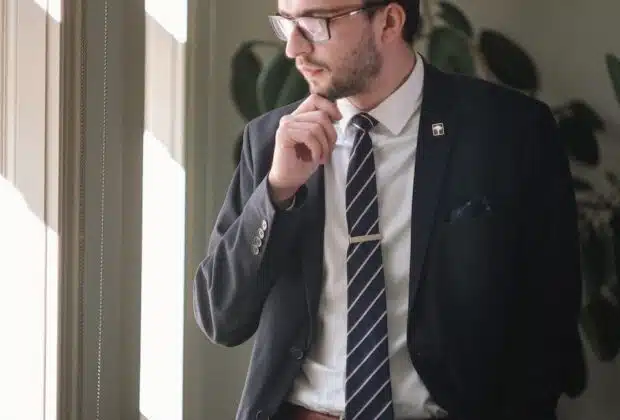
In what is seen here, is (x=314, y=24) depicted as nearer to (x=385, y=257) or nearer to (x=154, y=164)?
(x=385, y=257)

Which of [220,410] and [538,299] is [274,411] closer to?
[538,299]

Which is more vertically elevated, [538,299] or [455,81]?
[455,81]

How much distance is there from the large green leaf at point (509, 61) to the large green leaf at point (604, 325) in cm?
49

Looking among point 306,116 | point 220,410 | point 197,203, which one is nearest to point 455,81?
point 306,116

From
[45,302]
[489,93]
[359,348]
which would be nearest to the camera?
[359,348]

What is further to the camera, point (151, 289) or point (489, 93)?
point (151, 289)

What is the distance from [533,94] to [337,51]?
2.21ft

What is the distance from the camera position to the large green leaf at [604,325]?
67.1 inches

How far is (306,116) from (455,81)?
293 millimetres

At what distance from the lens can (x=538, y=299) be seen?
1.33 m

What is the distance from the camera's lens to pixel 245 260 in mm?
1304

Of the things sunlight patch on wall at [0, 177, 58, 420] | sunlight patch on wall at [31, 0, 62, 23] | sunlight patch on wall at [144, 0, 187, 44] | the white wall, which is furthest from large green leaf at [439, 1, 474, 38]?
sunlight patch on wall at [0, 177, 58, 420]

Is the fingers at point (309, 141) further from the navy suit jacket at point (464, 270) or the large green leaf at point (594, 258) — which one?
the large green leaf at point (594, 258)

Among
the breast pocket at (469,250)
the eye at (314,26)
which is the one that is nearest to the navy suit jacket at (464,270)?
the breast pocket at (469,250)
